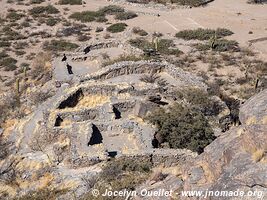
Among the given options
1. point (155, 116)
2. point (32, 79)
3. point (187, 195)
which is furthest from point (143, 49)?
point (187, 195)

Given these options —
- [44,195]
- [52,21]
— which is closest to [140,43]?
[52,21]

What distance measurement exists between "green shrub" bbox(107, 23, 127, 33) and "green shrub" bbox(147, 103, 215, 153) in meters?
18.0

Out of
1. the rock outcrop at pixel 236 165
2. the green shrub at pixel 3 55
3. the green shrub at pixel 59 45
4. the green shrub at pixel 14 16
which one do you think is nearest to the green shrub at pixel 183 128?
the rock outcrop at pixel 236 165

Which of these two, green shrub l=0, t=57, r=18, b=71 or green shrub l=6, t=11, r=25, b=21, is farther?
green shrub l=6, t=11, r=25, b=21

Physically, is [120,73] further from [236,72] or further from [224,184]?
[224,184]

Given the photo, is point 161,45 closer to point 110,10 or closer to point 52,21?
point 110,10

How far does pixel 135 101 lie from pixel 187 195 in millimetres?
10810

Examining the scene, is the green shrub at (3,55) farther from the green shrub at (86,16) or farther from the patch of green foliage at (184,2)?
the patch of green foliage at (184,2)

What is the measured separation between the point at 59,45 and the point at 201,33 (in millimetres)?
9706

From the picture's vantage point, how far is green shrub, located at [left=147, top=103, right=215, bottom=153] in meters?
18.0

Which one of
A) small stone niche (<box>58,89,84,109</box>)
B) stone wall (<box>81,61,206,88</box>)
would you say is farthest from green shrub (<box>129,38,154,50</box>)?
small stone niche (<box>58,89,84,109</box>)

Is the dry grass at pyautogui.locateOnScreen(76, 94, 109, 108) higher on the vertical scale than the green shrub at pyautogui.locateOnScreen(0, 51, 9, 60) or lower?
higher

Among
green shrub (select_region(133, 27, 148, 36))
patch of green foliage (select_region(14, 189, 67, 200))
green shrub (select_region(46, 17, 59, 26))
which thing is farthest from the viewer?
green shrub (select_region(46, 17, 59, 26))

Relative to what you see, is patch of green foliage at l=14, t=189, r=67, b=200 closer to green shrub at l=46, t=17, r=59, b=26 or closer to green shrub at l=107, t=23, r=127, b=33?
green shrub at l=107, t=23, r=127, b=33
